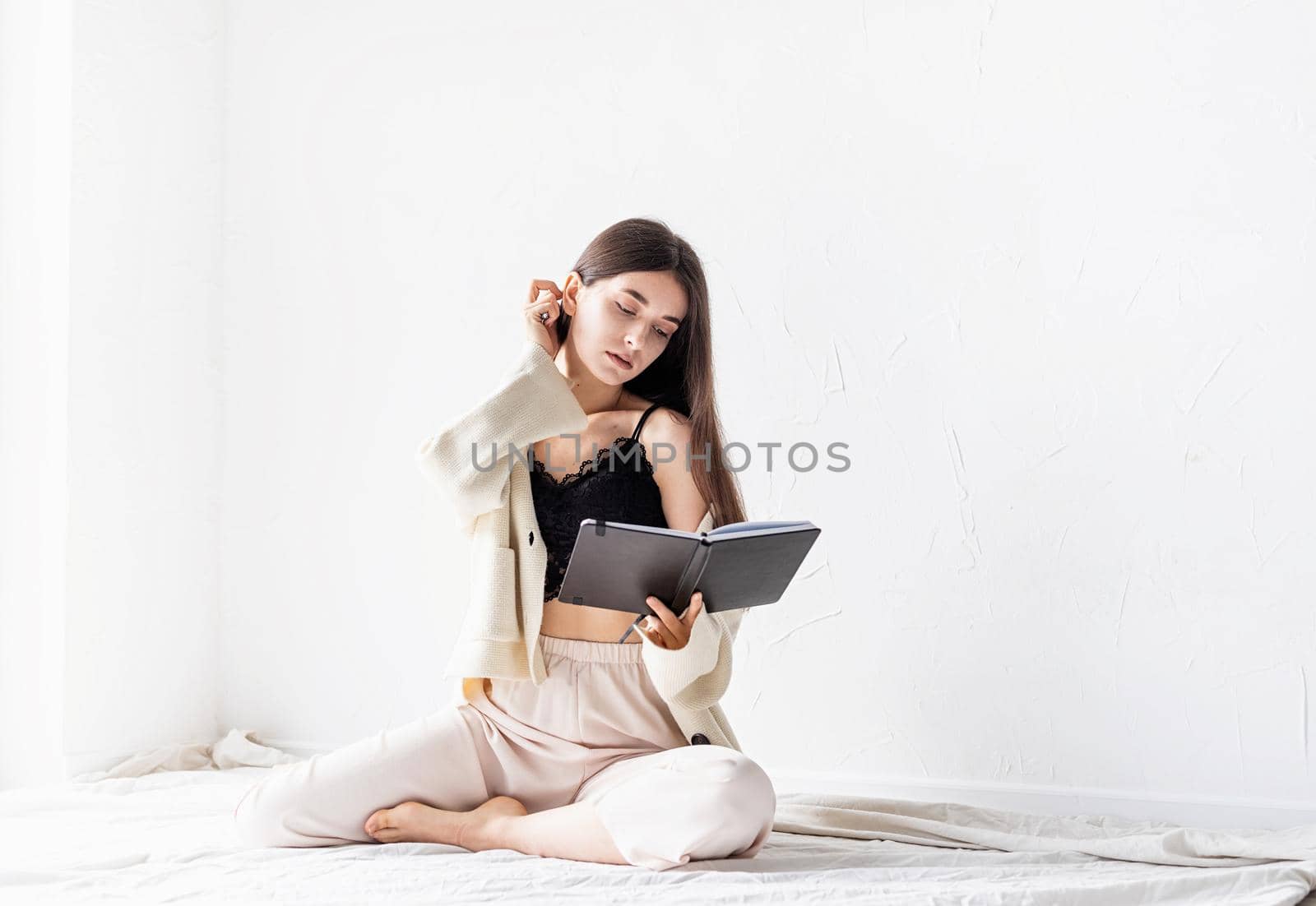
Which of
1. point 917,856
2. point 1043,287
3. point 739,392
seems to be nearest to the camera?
point 917,856

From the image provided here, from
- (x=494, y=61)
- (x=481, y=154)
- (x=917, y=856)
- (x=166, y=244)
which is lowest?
(x=917, y=856)

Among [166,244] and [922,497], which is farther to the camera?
[166,244]

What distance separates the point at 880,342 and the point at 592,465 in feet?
2.20

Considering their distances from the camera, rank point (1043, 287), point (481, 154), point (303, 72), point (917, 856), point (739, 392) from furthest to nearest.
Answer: point (303, 72) → point (481, 154) → point (739, 392) → point (1043, 287) → point (917, 856)

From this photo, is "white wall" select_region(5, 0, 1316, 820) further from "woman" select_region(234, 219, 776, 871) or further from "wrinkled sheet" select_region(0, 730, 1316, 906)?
"woman" select_region(234, 219, 776, 871)

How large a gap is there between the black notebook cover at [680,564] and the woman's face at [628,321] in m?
0.36

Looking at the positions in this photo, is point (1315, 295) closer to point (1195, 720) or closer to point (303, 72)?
Result: point (1195, 720)

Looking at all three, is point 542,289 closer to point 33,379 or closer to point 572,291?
point 572,291

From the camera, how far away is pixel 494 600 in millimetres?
1654

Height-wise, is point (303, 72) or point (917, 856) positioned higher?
point (303, 72)

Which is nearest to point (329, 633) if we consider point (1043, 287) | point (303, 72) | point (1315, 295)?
point (303, 72)

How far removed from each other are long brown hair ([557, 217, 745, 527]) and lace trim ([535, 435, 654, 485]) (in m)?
0.05

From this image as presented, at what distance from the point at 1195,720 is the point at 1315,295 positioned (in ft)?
2.39

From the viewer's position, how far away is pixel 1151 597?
1.94m
